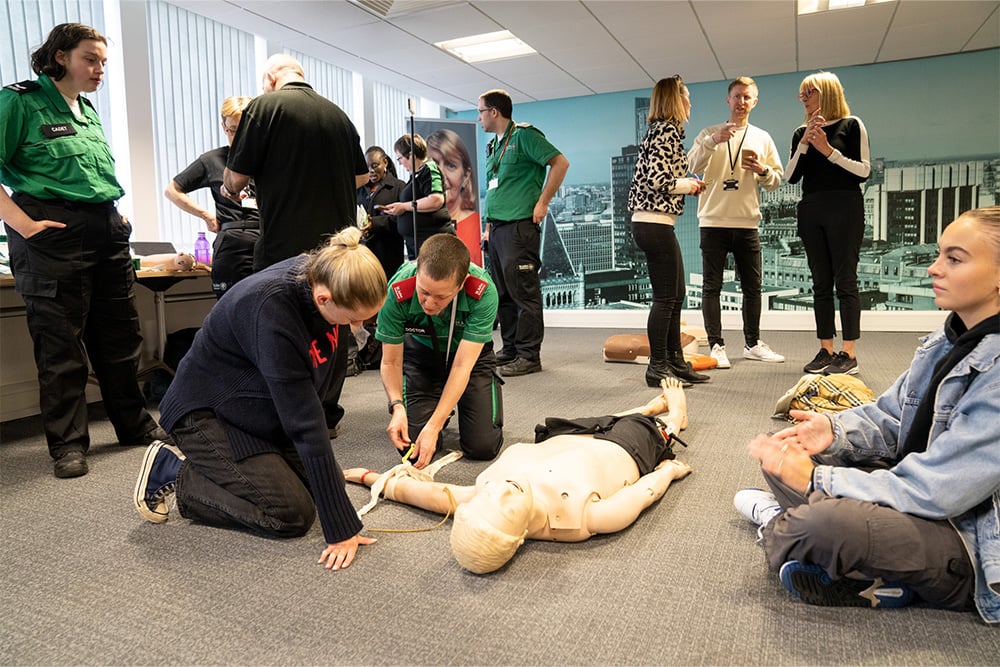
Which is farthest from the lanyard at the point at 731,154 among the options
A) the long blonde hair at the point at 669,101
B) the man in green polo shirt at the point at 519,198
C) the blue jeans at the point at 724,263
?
the man in green polo shirt at the point at 519,198

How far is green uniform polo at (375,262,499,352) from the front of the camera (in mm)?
2260

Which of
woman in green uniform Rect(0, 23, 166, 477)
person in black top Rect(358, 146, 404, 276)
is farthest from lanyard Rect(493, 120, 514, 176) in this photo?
woman in green uniform Rect(0, 23, 166, 477)

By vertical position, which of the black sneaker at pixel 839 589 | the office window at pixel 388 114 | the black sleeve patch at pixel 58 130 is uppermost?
the office window at pixel 388 114

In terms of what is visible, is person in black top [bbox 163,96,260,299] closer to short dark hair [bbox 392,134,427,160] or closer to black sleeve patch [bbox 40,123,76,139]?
black sleeve patch [bbox 40,123,76,139]

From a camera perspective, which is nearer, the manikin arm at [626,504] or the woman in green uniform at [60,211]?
the manikin arm at [626,504]

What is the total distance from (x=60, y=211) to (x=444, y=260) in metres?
1.38

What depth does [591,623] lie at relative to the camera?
4.24 feet

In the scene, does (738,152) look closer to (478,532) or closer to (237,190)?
(237,190)

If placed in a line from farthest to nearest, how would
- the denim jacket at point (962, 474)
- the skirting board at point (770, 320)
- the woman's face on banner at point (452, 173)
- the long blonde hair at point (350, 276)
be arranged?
the skirting board at point (770, 320) → the woman's face on banner at point (452, 173) → the long blonde hair at point (350, 276) → the denim jacket at point (962, 474)

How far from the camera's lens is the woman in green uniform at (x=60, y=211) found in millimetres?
2240

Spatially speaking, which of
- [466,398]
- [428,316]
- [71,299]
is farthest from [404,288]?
[71,299]

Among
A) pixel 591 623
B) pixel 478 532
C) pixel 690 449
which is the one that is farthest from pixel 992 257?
pixel 690 449

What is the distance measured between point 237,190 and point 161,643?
164cm

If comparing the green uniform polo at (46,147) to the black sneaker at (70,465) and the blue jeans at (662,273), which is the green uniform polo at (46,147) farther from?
the blue jeans at (662,273)
